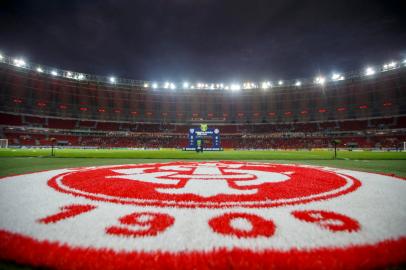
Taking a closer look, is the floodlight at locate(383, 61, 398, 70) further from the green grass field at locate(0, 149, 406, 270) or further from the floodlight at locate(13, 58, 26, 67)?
the floodlight at locate(13, 58, 26, 67)

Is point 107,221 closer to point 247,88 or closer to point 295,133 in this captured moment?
point 295,133

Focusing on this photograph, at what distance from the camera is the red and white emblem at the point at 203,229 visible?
5.79 ft

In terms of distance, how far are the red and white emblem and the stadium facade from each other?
2410 inches

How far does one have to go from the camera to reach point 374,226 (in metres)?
2.54

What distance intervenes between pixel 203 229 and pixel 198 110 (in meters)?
75.0

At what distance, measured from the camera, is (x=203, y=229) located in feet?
8.17

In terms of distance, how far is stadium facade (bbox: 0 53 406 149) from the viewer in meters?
56.0

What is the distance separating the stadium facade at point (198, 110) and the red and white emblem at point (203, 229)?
61207 mm

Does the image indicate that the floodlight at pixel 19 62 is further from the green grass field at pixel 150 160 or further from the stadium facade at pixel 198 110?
the green grass field at pixel 150 160

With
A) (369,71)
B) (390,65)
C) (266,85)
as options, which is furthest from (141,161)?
(390,65)

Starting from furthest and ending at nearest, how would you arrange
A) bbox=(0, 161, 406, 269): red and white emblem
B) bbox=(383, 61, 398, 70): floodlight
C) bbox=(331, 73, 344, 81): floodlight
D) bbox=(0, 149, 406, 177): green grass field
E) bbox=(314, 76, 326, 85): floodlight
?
bbox=(314, 76, 326, 85): floodlight, bbox=(331, 73, 344, 81): floodlight, bbox=(383, 61, 398, 70): floodlight, bbox=(0, 149, 406, 177): green grass field, bbox=(0, 161, 406, 269): red and white emblem

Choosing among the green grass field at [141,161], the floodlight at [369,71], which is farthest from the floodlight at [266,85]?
the green grass field at [141,161]

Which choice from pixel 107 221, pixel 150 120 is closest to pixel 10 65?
pixel 150 120

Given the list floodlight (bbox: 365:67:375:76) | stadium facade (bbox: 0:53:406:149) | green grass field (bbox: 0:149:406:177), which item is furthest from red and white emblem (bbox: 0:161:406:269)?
floodlight (bbox: 365:67:375:76)
